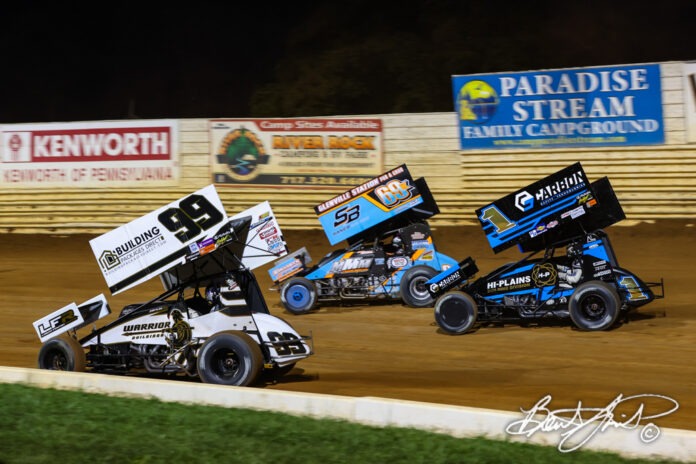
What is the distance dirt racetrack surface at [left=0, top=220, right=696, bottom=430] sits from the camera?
33.7 feet

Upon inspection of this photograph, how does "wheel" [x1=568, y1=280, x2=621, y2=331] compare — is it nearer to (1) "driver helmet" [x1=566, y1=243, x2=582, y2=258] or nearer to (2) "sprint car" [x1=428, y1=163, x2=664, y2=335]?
(2) "sprint car" [x1=428, y1=163, x2=664, y2=335]

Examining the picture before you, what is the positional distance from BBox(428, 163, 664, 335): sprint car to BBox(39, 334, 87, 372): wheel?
5268mm

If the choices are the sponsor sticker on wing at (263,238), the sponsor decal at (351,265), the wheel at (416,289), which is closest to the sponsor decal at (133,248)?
the sponsor sticker on wing at (263,238)

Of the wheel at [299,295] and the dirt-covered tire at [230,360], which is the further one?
the wheel at [299,295]

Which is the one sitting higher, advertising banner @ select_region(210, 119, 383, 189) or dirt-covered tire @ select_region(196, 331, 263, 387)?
advertising banner @ select_region(210, 119, 383, 189)

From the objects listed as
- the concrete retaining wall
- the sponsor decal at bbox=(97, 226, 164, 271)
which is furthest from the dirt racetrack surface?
the sponsor decal at bbox=(97, 226, 164, 271)

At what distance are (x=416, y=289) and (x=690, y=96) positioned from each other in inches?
295

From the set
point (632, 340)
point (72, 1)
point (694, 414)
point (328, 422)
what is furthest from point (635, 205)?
point (72, 1)

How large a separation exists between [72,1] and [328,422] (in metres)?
34.4

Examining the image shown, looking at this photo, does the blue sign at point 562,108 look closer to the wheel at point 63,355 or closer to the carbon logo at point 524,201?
the carbon logo at point 524,201

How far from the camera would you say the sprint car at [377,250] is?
1588 cm

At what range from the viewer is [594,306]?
1310cm

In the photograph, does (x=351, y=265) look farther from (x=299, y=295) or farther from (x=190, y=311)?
(x=190, y=311)

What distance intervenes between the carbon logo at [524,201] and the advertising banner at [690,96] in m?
7.26
